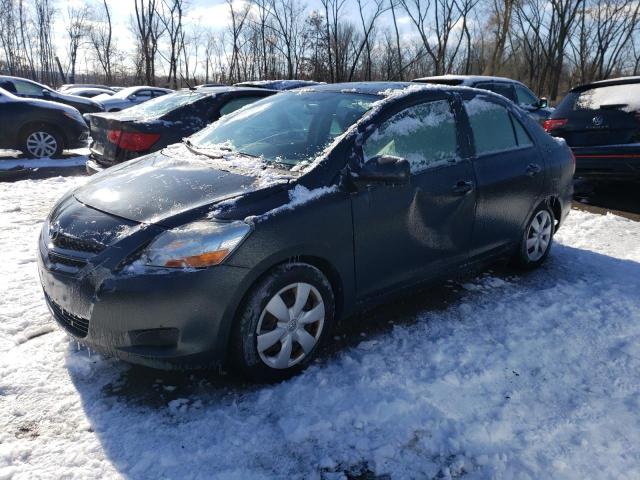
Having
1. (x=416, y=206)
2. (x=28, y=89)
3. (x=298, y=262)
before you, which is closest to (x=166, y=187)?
(x=298, y=262)

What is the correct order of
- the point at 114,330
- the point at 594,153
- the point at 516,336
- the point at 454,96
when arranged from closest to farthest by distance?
1. the point at 114,330
2. the point at 516,336
3. the point at 454,96
4. the point at 594,153

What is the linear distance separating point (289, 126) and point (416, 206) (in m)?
1.00

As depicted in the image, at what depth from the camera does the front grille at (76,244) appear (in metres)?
2.40

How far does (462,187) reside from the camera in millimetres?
3383

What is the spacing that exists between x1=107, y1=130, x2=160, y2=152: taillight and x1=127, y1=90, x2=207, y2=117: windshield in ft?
1.71

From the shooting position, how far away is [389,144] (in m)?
3.06

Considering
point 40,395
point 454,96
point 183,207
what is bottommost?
point 40,395

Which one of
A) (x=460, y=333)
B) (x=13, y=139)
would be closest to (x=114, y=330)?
(x=460, y=333)

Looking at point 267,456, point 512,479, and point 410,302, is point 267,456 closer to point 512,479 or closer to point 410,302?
point 512,479

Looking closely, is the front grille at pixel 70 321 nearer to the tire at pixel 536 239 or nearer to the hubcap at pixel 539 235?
the tire at pixel 536 239

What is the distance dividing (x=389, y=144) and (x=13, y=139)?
8.46 meters

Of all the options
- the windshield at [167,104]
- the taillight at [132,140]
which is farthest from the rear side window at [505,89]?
the taillight at [132,140]

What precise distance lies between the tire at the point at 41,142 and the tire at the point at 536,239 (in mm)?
8518

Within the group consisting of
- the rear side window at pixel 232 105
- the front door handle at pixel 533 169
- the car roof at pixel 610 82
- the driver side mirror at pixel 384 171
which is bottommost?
the front door handle at pixel 533 169
